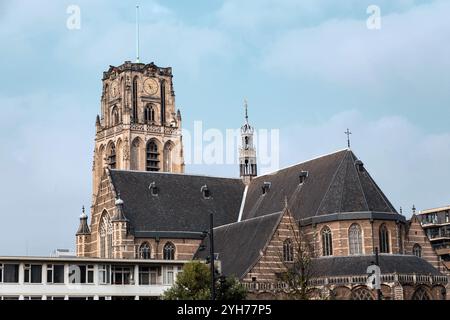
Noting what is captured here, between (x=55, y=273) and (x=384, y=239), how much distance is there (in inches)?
921

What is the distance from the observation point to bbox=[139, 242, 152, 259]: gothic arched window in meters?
69.7

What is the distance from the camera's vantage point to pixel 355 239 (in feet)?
205

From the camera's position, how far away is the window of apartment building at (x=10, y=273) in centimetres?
5159

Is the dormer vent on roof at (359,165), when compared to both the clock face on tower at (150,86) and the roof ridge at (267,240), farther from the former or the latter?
the clock face on tower at (150,86)

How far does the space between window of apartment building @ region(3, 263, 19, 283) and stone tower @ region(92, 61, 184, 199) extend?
149ft

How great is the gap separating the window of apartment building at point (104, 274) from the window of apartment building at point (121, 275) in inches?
12.1

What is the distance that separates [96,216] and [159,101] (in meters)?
30.2

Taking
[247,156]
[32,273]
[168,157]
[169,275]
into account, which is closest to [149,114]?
[168,157]

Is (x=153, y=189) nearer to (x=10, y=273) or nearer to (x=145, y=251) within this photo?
(x=145, y=251)

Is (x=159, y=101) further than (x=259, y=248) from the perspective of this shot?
Yes
